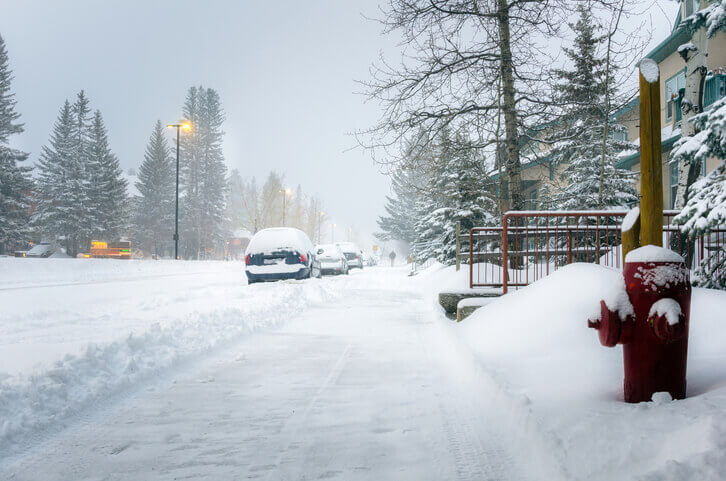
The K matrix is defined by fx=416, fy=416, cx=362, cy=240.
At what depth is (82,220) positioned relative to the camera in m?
40.4

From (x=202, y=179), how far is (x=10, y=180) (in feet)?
80.0

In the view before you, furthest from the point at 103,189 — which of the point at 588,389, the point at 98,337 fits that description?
the point at 588,389

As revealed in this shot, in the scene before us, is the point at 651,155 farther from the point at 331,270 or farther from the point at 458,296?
the point at 331,270

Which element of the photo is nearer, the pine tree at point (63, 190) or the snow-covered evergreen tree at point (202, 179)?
the pine tree at point (63, 190)

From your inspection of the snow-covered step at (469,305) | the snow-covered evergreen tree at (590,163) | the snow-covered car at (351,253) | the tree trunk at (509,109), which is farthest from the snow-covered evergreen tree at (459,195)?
the snow-covered car at (351,253)

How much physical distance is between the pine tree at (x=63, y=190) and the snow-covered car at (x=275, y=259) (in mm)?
36842

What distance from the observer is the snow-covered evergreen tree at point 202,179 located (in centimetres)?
5466

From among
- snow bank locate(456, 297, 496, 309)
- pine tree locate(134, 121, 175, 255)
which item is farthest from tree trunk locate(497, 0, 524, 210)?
pine tree locate(134, 121, 175, 255)

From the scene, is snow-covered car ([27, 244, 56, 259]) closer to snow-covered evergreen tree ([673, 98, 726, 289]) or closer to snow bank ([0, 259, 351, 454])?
snow bank ([0, 259, 351, 454])

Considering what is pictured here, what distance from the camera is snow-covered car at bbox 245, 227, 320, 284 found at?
12383 millimetres

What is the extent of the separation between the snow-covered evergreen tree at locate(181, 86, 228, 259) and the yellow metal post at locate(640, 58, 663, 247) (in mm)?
56428

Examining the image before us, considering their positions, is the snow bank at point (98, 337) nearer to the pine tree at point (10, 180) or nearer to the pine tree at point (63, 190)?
the pine tree at point (10, 180)

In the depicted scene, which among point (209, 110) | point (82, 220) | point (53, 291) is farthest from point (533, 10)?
point (209, 110)

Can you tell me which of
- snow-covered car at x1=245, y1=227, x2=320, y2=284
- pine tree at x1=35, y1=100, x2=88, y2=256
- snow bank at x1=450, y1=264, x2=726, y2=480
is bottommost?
snow bank at x1=450, y1=264, x2=726, y2=480
